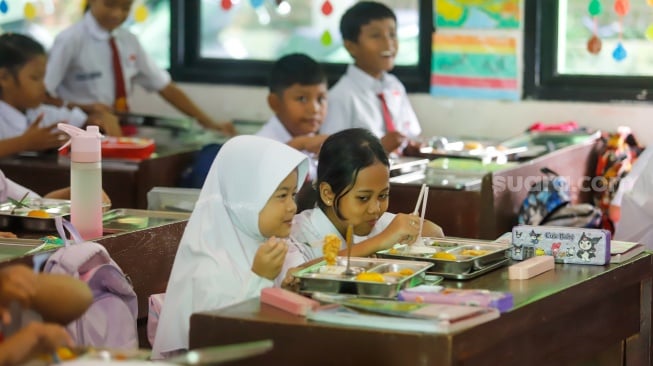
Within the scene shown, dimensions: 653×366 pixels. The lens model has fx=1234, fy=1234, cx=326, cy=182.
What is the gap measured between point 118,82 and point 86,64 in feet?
0.67

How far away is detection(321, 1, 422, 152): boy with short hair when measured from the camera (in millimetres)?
5668

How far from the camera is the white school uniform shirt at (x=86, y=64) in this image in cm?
614

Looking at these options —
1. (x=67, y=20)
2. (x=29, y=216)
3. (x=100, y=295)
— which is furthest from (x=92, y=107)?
(x=100, y=295)

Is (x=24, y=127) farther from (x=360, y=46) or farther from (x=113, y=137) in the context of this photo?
(x=360, y=46)

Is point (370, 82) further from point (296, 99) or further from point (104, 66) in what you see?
point (104, 66)

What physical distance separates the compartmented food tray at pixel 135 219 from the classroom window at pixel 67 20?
126 inches

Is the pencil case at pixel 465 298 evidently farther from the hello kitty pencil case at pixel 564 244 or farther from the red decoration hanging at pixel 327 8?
the red decoration hanging at pixel 327 8

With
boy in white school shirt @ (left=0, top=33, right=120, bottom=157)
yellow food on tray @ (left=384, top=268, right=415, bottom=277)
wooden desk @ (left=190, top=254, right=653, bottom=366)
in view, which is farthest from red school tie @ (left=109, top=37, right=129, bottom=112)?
yellow food on tray @ (left=384, top=268, right=415, bottom=277)

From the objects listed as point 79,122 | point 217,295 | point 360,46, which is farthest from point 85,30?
point 217,295

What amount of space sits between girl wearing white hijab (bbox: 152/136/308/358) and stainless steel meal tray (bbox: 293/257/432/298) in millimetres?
148

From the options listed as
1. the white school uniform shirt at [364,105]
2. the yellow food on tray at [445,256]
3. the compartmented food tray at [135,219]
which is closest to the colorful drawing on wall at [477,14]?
the white school uniform shirt at [364,105]

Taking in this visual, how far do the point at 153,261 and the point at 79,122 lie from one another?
Result: 221 centimetres

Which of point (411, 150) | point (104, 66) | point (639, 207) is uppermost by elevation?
point (104, 66)

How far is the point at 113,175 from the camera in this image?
5.06 m
